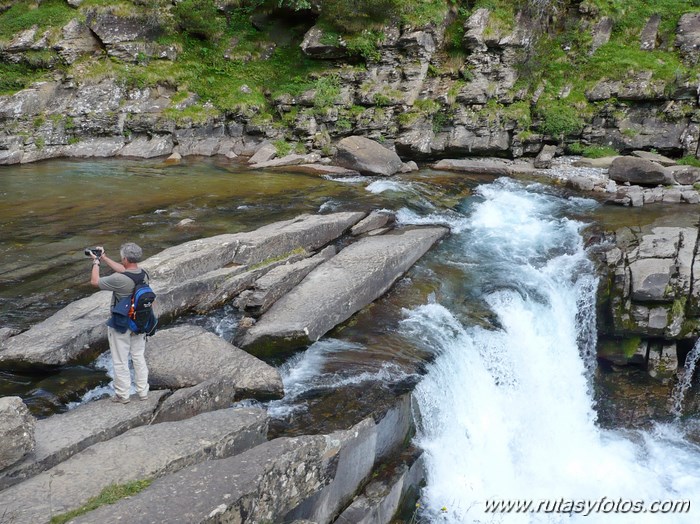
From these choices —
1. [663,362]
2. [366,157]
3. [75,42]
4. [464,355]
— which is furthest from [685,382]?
[75,42]

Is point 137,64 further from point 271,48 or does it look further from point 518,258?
point 518,258

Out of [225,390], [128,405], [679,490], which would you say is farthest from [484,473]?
[128,405]

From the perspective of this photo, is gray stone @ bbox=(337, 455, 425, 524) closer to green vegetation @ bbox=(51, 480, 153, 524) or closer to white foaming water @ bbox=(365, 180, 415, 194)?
green vegetation @ bbox=(51, 480, 153, 524)

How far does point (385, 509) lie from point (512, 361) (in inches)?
190

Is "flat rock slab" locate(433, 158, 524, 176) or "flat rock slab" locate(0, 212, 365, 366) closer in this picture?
"flat rock slab" locate(0, 212, 365, 366)

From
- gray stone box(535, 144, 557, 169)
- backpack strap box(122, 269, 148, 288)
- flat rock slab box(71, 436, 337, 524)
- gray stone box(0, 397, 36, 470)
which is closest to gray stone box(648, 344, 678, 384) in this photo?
flat rock slab box(71, 436, 337, 524)

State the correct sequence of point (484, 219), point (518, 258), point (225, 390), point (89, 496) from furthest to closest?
point (484, 219), point (518, 258), point (225, 390), point (89, 496)

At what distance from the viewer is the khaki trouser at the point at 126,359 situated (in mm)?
7715

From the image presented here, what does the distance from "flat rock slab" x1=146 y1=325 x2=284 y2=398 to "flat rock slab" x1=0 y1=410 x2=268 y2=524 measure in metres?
1.05

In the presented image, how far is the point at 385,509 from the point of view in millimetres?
8320

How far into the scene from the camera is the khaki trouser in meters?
7.71

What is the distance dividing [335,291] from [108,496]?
6314 mm

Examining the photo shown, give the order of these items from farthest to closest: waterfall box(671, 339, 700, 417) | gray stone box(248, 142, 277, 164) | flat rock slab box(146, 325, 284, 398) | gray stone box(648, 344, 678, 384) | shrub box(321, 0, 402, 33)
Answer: shrub box(321, 0, 402, 33)
gray stone box(248, 142, 277, 164)
gray stone box(648, 344, 678, 384)
waterfall box(671, 339, 700, 417)
flat rock slab box(146, 325, 284, 398)

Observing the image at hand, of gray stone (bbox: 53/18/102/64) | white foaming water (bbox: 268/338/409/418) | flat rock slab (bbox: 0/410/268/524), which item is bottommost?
white foaming water (bbox: 268/338/409/418)
